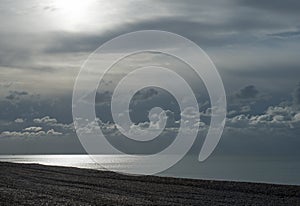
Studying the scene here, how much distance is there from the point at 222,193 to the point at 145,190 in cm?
500

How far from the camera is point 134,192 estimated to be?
34.0 m

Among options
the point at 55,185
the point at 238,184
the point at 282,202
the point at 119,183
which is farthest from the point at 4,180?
the point at 282,202

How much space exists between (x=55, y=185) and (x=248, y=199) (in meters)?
13.5

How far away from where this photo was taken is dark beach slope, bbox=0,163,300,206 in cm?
2919

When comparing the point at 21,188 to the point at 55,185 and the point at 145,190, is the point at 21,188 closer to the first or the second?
the point at 55,185

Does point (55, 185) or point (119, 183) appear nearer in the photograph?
point (55, 185)

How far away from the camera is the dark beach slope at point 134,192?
95.8ft

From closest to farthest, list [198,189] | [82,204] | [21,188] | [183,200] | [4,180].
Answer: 1. [82,204]
2. [183,200]
3. [21,188]
4. [198,189]
5. [4,180]

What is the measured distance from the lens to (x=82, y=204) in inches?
1078

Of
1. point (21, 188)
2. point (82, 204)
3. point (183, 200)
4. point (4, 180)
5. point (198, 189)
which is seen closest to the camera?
point (82, 204)

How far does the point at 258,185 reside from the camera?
39594mm

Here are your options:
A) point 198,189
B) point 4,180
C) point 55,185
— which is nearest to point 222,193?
point 198,189

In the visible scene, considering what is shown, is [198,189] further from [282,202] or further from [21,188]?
[21,188]

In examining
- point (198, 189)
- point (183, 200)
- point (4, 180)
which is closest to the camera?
point (183, 200)
